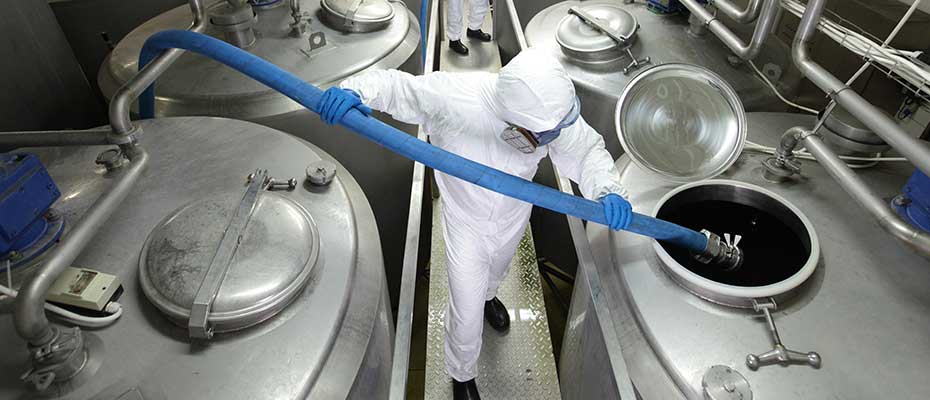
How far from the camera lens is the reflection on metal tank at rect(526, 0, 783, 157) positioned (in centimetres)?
211

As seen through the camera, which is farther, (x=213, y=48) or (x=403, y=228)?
(x=403, y=228)

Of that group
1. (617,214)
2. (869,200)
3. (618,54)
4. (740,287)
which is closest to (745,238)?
(869,200)

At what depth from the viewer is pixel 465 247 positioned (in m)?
1.80

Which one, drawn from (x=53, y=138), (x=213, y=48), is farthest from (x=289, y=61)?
(x=53, y=138)

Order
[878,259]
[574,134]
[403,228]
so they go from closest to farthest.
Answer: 1. [878,259]
2. [574,134]
3. [403,228]

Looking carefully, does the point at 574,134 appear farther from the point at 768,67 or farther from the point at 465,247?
the point at 768,67

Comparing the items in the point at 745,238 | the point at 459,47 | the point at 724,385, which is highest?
the point at 724,385

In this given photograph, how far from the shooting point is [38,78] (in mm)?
2354

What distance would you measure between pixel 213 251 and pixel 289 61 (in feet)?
3.82

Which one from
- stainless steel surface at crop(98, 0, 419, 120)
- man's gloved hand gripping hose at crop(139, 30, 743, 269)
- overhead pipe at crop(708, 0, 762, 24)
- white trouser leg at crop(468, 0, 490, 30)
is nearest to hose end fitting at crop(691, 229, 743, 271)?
man's gloved hand gripping hose at crop(139, 30, 743, 269)

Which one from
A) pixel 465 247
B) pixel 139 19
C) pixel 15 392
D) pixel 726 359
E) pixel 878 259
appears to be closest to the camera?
pixel 15 392

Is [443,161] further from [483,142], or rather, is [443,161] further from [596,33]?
[596,33]

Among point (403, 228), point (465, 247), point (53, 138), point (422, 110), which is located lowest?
point (403, 228)

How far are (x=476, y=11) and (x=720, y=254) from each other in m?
3.39
